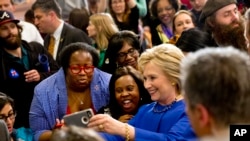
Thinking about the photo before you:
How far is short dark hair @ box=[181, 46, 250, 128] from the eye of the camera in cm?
212

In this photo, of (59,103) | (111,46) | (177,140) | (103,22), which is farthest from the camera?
(103,22)

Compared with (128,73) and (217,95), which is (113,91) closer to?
(128,73)

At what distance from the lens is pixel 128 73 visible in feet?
15.1

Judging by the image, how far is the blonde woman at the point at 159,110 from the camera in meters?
3.58

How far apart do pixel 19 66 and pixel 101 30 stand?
117cm

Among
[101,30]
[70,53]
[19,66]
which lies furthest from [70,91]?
[101,30]

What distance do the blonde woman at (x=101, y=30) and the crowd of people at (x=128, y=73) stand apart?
0.5 inches

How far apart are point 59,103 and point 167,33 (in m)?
3.02

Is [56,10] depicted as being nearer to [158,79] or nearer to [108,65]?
[108,65]

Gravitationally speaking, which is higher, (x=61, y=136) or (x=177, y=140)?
(x=61, y=136)

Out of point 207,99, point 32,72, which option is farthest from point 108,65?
point 207,99

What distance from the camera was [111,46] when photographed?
5508 millimetres

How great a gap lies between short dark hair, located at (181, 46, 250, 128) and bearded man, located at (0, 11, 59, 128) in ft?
11.9

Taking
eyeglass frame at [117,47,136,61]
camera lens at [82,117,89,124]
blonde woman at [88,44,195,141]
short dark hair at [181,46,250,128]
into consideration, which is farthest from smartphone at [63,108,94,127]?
short dark hair at [181,46,250,128]
